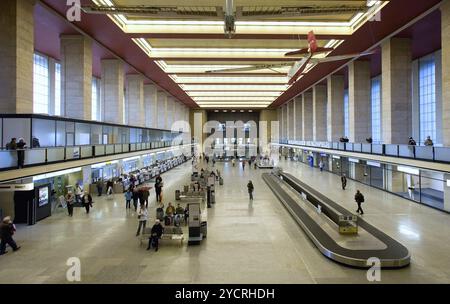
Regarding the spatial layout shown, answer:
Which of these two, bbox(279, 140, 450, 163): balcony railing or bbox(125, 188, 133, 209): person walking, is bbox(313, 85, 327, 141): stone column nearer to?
bbox(279, 140, 450, 163): balcony railing

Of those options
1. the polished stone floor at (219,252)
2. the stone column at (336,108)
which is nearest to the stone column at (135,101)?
the polished stone floor at (219,252)

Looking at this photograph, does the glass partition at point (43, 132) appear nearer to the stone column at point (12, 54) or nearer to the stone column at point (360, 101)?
the stone column at point (12, 54)

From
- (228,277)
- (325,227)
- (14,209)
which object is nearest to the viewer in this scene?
(228,277)

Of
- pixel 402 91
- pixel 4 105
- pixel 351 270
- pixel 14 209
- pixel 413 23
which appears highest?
pixel 413 23

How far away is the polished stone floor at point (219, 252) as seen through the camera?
7.01 meters

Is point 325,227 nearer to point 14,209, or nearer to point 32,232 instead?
point 32,232

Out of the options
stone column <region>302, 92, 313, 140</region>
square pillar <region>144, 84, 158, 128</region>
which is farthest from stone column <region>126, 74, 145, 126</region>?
stone column <region>302, 92, 313, 140</region>

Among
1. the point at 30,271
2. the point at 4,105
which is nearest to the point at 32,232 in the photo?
the point at 30,271

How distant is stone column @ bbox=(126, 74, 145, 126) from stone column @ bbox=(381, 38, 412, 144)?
21165 millimetres

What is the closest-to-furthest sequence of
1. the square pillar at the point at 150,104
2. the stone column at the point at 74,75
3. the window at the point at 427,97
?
1. the stone column at the point at 74,75
2. the window at the point at 427,97
3. the square pillar at the point at 150,104

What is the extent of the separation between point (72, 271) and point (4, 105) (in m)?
8.81

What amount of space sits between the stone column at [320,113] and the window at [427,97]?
1246 cm

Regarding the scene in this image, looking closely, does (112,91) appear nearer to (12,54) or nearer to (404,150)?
(12,54)

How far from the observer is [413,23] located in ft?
53.6
